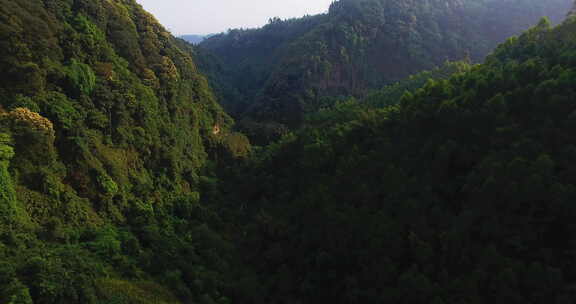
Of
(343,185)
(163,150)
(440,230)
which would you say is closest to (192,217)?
(163,150)

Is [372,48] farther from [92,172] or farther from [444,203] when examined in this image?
[92,172]

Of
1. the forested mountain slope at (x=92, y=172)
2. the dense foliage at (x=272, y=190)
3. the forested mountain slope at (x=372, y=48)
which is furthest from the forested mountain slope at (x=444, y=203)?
the forested mountain slope at (x=372, y=48)

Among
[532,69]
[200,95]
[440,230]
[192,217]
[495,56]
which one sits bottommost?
[192,217]

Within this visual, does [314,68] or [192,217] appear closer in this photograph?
[192,217]

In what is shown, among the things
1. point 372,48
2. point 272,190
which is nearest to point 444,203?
point 272,190

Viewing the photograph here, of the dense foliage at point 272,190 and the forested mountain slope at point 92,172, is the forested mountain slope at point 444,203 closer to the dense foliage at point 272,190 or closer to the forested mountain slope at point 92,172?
the dense foliage at point 272,190

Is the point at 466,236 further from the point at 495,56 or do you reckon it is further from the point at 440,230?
the point at 495,56

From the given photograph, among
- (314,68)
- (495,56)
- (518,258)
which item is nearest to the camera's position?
(518,258)
